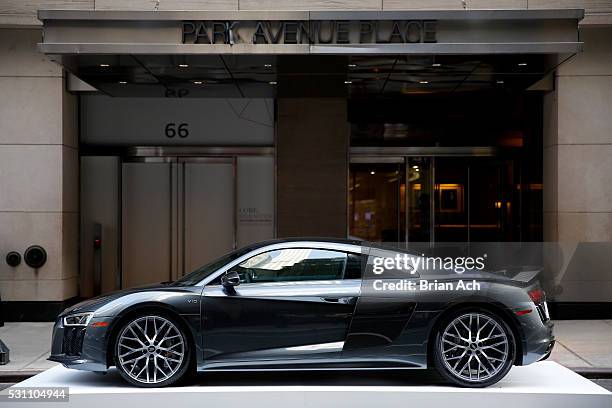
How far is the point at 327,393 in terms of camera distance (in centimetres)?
750

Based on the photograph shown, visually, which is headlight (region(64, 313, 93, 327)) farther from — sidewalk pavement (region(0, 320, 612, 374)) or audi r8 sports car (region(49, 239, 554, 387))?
sidewalk pavement (region(0, 320, 612, 374))

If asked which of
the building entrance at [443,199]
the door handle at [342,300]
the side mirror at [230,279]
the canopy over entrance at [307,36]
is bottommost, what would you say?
the door handle at [342,300]

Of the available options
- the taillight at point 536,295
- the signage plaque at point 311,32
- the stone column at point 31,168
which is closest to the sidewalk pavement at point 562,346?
the stone column at point 31,168

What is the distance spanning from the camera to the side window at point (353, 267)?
799 cm

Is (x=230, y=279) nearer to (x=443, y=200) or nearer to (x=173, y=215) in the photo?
(x=173, y=215)

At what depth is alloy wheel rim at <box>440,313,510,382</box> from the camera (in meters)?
7.72

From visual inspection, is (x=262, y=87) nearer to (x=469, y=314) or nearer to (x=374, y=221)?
(x=374, y=221)

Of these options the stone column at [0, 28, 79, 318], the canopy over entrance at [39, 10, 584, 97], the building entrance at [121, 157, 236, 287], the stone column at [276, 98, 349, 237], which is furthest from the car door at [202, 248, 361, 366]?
the building entrance at [121, 157, 236, 287]

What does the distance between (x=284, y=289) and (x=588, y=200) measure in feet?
25.2

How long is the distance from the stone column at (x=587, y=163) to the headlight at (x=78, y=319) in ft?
28.2

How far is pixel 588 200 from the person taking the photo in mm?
13766

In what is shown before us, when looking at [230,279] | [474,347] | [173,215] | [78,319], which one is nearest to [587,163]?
[474,347]

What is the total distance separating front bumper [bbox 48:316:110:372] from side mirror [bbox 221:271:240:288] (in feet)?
3.70
